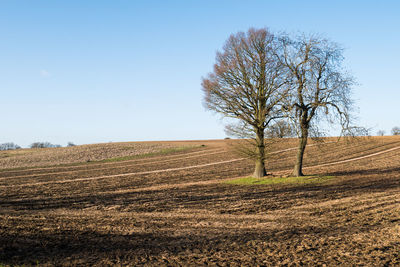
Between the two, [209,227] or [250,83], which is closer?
[209,227]

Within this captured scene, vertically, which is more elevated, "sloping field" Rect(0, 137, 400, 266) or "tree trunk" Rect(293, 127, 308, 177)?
"tree trunk" Rect(293, 127, 308, 177)

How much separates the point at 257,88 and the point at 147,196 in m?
11.2

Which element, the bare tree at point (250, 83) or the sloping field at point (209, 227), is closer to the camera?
the sloping field at point (209, 227)

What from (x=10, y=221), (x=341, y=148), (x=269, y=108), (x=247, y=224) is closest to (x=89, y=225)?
(x=10, y=221)

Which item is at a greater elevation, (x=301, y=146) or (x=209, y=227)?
(x=301, y=146)

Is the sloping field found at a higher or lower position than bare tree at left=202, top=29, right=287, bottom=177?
lower

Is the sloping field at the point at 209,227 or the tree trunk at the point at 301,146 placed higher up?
the tree trunk at the point at 301,146

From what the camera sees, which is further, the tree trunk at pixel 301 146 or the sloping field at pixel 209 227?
the tree trunk at pixel 301 146

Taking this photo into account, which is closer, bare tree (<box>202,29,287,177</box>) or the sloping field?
the sloping field

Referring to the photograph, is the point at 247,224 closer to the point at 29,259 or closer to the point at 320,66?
the point at 29,259

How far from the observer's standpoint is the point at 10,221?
11836 mm

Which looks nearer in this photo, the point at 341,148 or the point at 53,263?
the point at 53,263

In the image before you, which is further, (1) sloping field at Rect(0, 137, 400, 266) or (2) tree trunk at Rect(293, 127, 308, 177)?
(2) tree trunk at Rect(293, 127, 308, 177)

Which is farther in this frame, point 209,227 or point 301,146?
point 301,146
